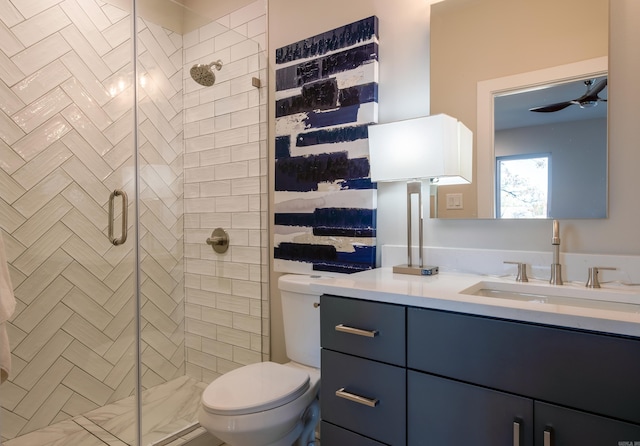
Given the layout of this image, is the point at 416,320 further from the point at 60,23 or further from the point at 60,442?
the point at 60,23

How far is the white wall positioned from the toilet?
1.51 ft

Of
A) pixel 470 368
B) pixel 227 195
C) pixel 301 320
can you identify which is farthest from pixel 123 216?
pixel 470 368

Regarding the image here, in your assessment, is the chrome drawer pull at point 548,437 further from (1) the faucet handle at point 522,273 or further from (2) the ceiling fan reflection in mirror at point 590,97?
(2) the ceiling fan reflection in mirror at point 590,97

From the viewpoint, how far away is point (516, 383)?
2.91 ft

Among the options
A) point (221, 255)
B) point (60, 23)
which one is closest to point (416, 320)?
point (221, 255)

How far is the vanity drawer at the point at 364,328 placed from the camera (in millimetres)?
1076

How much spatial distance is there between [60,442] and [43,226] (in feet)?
3.58

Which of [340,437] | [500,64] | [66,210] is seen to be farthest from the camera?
[66,210]

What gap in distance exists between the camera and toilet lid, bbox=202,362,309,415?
1.27 m

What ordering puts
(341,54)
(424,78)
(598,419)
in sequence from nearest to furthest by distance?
(598,419)
(424,78)
(341,54)

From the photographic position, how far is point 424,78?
5.29 ft

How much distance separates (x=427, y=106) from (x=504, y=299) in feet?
2.95

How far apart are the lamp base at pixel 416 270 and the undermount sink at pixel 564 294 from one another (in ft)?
0.67

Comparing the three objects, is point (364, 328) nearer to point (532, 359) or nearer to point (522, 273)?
point (532, 359)
